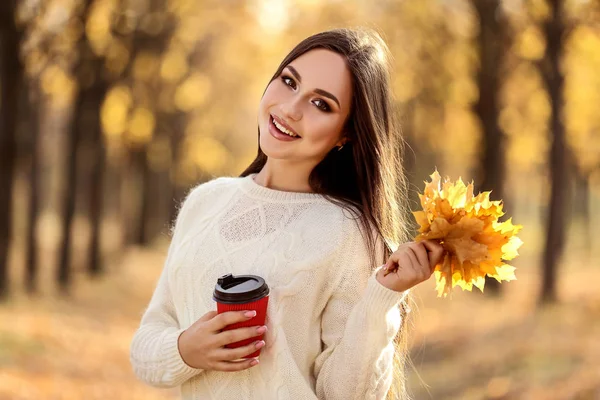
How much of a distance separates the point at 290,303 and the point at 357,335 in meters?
0.28

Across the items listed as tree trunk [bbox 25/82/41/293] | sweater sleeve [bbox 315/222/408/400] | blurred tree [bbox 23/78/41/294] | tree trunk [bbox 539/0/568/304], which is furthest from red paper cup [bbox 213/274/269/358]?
tree trunk [bbox 25/82/41/293]

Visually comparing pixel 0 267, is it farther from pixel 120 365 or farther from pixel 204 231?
pixel 204 231

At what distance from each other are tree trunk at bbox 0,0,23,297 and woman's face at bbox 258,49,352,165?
8.68m

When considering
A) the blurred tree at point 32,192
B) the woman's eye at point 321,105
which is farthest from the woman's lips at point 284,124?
the blurred tree at point 32,192

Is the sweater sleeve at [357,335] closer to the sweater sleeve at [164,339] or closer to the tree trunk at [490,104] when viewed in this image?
the sweater sleeve at [164,339]

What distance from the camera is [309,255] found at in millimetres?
2541

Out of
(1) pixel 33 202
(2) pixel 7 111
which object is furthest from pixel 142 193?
(2) pixel 7 111

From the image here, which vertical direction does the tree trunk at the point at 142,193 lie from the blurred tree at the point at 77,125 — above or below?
below

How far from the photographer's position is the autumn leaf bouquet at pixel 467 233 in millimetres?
2121

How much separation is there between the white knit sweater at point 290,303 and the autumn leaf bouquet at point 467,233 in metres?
0.24

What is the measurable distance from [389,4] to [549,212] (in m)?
9.21

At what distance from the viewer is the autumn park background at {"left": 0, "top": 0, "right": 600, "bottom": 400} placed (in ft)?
26.8

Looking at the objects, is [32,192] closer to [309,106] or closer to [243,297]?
[309,106]

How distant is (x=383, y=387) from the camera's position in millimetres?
2445
